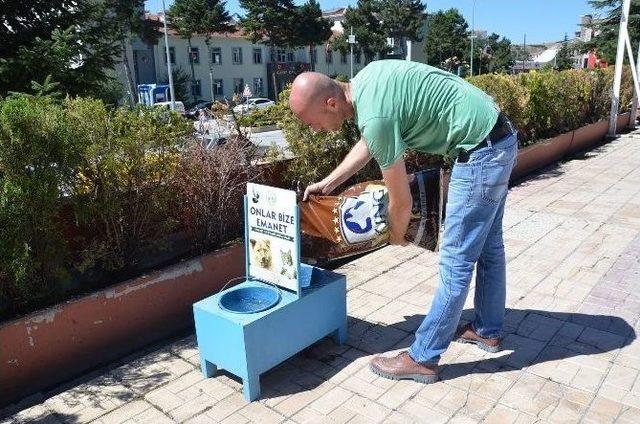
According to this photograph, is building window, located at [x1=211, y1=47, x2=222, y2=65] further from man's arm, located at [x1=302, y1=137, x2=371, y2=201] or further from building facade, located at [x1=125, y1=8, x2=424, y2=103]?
man's arm, located at [x1=302, y1=137, x2=371, y2=201]

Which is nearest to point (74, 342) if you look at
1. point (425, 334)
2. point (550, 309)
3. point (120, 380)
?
point (120, 380)

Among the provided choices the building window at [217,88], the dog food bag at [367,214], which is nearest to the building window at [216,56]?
the building window at [217,88]

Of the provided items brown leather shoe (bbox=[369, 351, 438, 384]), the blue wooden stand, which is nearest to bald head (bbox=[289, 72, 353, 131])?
the blue wooden stand

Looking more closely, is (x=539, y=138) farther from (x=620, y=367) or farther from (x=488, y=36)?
(x=488, y=36)

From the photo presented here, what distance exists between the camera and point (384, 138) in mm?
2484

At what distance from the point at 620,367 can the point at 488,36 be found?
10224cm

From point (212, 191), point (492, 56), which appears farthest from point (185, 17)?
point (492, 56)

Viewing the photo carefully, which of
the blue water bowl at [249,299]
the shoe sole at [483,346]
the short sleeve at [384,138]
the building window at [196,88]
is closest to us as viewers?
the short sleeve at [384,138]

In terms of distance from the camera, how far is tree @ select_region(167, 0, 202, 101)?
43.5 meters

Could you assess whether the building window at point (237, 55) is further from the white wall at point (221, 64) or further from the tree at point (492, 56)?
the tree at point (492, 56)

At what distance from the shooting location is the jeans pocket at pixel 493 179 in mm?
2740

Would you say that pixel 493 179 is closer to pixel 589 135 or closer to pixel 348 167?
pixel 348 167

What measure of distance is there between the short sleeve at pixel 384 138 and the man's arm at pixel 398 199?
2.0 inches

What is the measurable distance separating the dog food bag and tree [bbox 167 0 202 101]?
44.5m
